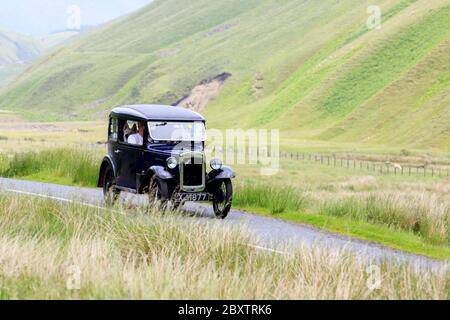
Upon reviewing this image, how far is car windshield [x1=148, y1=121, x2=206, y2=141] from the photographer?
58.3 ft

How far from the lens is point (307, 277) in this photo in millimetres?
9336

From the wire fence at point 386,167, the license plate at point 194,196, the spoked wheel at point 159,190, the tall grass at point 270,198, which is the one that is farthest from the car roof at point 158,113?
the wire fence at point 386,167

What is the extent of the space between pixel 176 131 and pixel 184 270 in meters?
8.87

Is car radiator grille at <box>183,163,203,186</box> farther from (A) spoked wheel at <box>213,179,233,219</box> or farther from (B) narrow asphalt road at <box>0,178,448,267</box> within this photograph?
(B) narrow asphalt road at <box>0,178,448,267</box>

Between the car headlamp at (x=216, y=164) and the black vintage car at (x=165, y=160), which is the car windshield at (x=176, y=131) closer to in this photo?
the black vintage car at (x=165, y=160)

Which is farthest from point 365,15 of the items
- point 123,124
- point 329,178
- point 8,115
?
point 123,124

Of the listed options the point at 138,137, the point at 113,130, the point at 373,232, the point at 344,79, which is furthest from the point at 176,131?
the point at 344,79

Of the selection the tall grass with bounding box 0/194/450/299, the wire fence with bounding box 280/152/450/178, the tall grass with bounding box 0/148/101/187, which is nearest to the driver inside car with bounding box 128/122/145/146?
the tall grass with bounding box 0/194/450/299

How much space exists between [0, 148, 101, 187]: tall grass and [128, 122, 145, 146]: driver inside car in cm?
610

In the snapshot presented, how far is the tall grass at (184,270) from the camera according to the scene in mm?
8445

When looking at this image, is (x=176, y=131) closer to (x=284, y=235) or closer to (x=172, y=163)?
(x=172, y=163)

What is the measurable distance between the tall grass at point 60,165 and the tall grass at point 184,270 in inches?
478

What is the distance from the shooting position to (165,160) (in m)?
17.2

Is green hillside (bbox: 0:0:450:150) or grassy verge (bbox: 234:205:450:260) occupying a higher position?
green hillside (bbox: 0:0:450:150)
